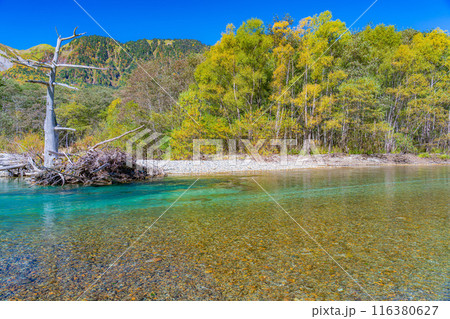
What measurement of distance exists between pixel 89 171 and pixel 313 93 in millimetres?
15870

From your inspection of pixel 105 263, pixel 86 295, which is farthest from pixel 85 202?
pixel 86 295

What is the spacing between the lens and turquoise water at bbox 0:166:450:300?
5.99ft

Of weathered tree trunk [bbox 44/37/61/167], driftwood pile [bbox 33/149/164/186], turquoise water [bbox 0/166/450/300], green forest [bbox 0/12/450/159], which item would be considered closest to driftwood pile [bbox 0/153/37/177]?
driftwood pile [bbox 33/149/164/186]

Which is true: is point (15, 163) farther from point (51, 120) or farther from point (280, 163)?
point (280, 163)

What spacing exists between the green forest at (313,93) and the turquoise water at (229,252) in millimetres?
12993

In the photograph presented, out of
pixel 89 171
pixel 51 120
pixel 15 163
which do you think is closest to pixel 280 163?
pixel 89 171

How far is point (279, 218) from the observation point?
4008 mm

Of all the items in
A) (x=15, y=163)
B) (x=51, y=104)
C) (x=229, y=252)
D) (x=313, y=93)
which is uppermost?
(x=313, y=93)

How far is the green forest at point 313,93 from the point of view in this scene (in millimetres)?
18750

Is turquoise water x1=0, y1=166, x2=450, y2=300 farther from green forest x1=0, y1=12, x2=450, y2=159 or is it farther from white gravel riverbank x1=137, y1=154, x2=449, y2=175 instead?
green forest x1=0, y1=12, x2=450, y2=159

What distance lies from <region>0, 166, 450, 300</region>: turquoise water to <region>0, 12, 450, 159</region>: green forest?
12993 millimetres

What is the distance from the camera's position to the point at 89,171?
336 inches

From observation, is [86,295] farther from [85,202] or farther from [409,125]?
[409,125]

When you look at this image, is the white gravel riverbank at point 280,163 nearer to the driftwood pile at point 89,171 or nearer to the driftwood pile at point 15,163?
the driftwood pile at point 89,171
